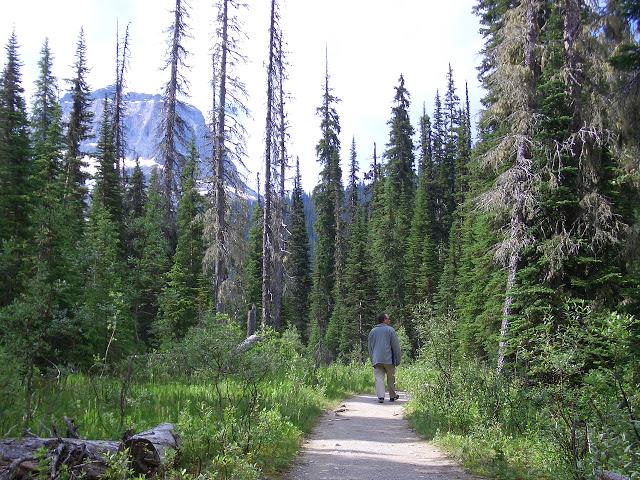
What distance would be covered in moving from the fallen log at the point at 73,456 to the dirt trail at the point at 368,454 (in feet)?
5.39

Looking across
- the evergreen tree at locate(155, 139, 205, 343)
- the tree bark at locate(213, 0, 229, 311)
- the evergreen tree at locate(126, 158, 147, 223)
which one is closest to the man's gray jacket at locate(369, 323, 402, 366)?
the tree bark at locate(213, 0, 229, 311)

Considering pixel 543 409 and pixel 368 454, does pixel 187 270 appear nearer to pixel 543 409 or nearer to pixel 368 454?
pixel 368 454

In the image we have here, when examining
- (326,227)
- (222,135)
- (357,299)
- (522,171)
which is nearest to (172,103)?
(222,135)

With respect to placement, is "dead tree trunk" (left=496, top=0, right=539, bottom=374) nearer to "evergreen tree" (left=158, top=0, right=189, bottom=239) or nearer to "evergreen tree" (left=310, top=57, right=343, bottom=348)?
"evergreen tree" (left=158, top=0, right=189, bottom=239)

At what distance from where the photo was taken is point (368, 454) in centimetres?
629

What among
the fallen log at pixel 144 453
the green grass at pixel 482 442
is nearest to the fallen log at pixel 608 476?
the green grass at pixel 482 442

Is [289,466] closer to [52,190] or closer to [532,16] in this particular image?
[532,16]

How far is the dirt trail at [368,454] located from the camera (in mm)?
5270

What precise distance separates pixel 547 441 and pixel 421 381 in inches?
210

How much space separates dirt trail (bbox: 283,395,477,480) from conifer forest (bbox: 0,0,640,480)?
0.27 meters

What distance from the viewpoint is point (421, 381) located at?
396 inches

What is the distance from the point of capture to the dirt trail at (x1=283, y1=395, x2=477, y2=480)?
5270 mm

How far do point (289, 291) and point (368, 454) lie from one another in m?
21.1

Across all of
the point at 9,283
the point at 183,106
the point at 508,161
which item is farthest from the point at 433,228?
the point at 9,283
